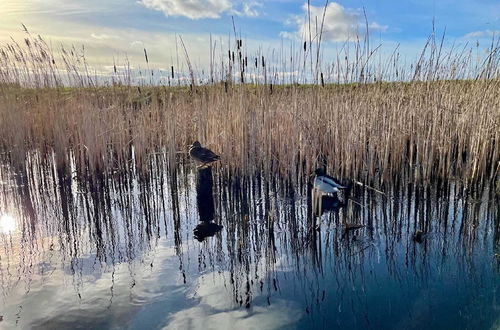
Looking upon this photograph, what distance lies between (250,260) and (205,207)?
1.42 metres

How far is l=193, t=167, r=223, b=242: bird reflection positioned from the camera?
3449 mm

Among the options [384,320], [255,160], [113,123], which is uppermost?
[113,123]

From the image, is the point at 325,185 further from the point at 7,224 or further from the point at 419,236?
the point at 7,224

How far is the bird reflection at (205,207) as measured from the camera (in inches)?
136

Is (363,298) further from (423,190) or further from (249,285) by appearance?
(423,190)

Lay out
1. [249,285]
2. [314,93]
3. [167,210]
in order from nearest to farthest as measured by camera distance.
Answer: [249,285]
[167,210]
[314,93]

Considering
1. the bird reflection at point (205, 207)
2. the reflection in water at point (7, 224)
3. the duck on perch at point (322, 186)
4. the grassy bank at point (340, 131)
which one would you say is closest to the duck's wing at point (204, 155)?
the bird reflection at point (205, 207)

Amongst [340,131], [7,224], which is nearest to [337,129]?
[340,131]

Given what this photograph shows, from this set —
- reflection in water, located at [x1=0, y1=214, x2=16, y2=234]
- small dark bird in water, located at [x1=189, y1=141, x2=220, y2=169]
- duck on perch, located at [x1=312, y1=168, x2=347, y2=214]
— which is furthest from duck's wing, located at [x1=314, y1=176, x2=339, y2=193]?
reflection in water, located at [x1=0, y1=214, x2=16, y2=234]

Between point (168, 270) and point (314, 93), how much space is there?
289cm

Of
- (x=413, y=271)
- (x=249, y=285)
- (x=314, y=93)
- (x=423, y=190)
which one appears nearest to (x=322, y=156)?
(x=314, y=93)

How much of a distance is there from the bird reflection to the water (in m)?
0.01

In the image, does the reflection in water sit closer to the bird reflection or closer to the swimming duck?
the bird reflection

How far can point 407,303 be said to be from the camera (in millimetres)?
2266
